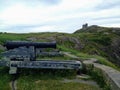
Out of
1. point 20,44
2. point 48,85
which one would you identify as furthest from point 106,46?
point 48,85

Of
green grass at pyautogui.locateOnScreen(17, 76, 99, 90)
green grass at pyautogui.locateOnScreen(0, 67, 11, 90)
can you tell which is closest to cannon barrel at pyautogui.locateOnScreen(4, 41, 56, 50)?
green grass at pyautogui.locateOnScreen(0, 67, 11, 90)

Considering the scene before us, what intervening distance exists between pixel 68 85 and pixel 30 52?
3441mm

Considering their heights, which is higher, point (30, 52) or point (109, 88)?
point (30, 52)

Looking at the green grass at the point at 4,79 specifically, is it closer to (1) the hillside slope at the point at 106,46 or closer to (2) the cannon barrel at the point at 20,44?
(2) the cannon barrel at the point at 20,44

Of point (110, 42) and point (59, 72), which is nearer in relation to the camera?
point (59, 72)

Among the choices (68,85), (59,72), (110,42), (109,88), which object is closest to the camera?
(109,88)

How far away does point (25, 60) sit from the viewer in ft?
57.6

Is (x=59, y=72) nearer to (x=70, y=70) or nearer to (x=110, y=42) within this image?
(x=70, y=70)

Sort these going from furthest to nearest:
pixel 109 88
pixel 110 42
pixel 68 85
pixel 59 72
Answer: pixel 110 42
pixel 59 72
pixel 68 85
pixel 109 88

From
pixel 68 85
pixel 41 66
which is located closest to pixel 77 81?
pixel 68 85

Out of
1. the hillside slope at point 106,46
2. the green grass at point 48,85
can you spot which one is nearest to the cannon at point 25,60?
the green grass at point 48,85

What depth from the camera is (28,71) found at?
17281 millimetres

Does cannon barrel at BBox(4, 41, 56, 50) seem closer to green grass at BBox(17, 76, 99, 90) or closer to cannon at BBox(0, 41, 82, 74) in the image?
cannon at BBox(0, 41, 82, 74)

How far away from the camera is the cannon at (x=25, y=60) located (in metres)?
17.2
